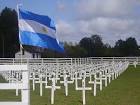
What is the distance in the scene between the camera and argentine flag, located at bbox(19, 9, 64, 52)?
Answer: 1750cm

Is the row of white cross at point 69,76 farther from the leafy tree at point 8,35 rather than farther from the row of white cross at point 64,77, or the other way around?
the leafy tree at point 8,35

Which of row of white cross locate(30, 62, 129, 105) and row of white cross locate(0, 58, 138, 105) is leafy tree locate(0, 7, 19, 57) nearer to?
row of white cross locate(30, 62, 129, 105)

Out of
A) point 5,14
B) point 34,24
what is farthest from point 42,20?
point 5,14

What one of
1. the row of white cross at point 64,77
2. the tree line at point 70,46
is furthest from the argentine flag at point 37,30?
the tree line at point 70,46

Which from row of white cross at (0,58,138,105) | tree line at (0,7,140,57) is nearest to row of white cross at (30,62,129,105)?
row of white cross at (0,58,138,105)

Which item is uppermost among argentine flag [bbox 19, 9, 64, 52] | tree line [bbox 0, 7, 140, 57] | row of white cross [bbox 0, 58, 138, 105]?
tree line [bbox 0, 7, 140, 57]

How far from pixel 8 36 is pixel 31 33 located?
76435 mm

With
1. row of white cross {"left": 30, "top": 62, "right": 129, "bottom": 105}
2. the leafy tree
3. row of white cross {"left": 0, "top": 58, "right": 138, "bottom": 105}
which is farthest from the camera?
the leafy tree

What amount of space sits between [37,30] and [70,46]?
95964 mm

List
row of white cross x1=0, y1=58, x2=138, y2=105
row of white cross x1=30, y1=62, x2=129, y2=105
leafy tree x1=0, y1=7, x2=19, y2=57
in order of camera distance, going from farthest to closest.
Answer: leafy tree x1=0, y1=7, x2=19, y2=57 < row of white cross x1=30, y1=62, x2=129, y2=105 < row of white cross x1=0, y1=58, x2=138, y2=105

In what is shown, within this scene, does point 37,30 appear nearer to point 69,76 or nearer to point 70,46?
point 69,76

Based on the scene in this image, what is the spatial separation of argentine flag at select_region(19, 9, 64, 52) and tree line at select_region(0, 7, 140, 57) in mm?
46953

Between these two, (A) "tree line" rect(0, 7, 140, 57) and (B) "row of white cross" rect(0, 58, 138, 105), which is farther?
(A) "tree line" rect(0, 7, 140, 57)

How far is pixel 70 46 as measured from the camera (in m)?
114
